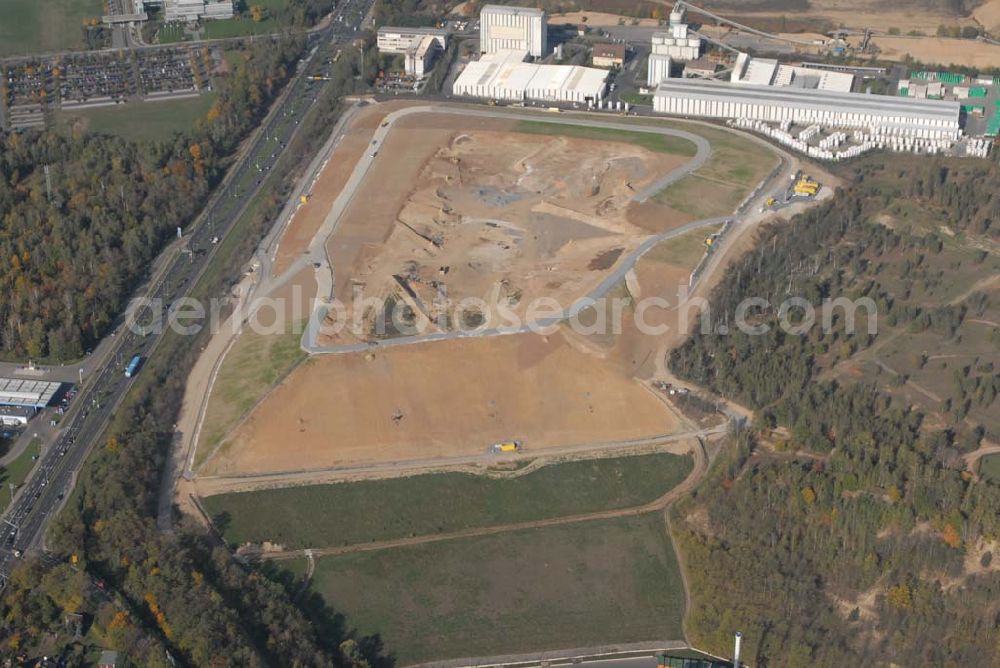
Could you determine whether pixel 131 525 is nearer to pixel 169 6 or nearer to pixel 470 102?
→ pixel 470 102

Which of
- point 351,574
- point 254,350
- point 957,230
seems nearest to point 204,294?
point 254,350

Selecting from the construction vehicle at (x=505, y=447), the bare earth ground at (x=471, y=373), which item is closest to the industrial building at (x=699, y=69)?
the bare earth ground at (x=471, y=373)

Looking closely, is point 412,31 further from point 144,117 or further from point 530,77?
point 144,117

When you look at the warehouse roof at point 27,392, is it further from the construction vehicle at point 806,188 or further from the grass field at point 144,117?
the construction vehicle at point 806,188

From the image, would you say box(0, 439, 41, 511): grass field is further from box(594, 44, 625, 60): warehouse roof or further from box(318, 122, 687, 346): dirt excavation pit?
box(594, 44, 625, 60): warehouse roof

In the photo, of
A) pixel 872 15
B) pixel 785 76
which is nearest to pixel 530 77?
pixel 785 76

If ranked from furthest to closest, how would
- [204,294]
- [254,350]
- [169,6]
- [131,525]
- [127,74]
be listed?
[169,6], [127,74], [204,294], [254,350], [131,525]
